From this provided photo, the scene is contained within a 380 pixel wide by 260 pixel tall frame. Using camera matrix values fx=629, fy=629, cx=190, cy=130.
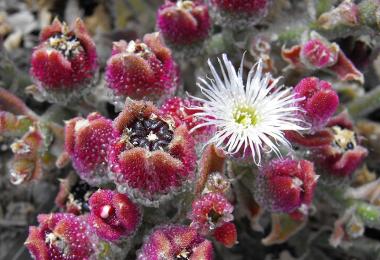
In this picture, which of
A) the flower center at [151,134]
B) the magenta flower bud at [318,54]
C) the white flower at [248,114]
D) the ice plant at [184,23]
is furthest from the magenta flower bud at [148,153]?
the magenta flower bud at [318,54]

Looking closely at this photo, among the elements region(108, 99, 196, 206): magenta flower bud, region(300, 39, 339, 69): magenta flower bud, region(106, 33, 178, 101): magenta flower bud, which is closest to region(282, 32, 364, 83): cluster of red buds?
region(300, 39, 339, 69): magenta flower bud

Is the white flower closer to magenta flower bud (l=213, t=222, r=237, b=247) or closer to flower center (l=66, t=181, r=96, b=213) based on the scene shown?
magenta flower bud (l=213, t=222, r=237, b=247)

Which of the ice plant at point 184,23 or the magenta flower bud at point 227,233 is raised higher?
the ice plant at point 184,23

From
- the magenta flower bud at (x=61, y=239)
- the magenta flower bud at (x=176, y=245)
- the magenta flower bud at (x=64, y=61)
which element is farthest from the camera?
the magenta flower bud at (x=64, y=61)

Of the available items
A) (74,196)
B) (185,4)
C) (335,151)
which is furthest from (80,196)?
(335,151)

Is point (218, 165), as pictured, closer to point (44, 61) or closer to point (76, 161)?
point (76, 161)

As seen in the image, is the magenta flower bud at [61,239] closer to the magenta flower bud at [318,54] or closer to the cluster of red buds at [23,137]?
the cluster of red buds at [23,137]

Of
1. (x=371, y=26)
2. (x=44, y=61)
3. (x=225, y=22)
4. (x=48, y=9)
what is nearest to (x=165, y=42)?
(x=225, y=22)
